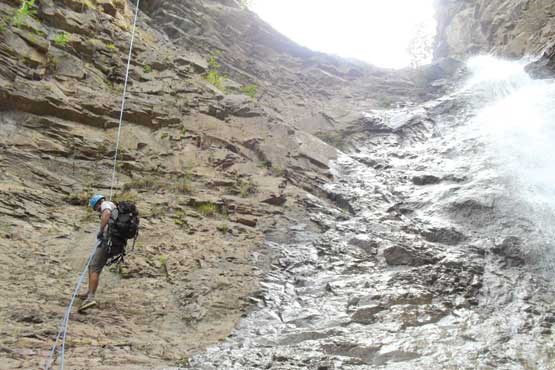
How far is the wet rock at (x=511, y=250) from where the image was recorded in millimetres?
8367

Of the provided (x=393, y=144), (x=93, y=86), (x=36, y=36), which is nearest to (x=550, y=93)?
(x=393, y=144)

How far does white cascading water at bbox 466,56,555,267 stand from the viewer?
9773mm

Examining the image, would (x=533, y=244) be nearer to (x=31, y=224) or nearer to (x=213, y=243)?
(x=213, y=243)

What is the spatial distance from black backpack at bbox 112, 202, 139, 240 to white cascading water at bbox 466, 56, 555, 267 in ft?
23.1

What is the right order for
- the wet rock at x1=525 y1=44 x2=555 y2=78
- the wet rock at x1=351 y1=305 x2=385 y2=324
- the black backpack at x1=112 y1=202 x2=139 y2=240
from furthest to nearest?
the wet rock at x1=525 y1=44 x2=555 y2=78 < the wet rock at x1=351 y1=305 x2=385 y2=324 < the black backpack at x1=112 y1=202 x2=139 y2=240

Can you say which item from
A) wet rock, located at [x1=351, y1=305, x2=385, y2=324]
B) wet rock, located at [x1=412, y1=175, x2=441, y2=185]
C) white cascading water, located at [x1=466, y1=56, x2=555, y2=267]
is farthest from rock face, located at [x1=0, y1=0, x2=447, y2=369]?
white cascading water, located at [x1=466, y1=56, x2=555, y2=267]

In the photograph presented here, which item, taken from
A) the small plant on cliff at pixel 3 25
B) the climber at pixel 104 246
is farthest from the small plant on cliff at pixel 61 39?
the climber at pixel 104 246

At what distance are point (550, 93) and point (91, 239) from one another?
15757 millimetres

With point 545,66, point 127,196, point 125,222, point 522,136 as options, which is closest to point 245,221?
point 127,196

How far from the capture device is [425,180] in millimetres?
12172

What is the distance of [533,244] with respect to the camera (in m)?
8.66

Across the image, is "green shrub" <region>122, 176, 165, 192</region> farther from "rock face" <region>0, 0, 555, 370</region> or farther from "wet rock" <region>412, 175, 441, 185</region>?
"wet rock" <region>412, 175, 441, 185</region>

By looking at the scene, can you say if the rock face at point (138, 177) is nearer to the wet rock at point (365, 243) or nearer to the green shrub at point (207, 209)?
the green shrub at point (207, 209)

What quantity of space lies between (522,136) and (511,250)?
6.29m
